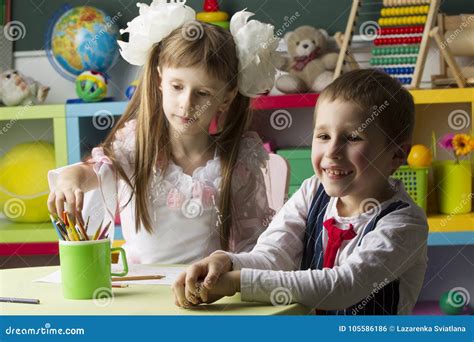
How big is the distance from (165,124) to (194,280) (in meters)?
0.49

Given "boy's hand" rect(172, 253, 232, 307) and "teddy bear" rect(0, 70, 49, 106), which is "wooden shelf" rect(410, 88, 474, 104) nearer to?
"teddy bear" rect(0, 70, 49, 106)

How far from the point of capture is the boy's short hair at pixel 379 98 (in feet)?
2.92

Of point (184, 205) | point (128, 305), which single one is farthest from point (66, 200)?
point (184, 205)

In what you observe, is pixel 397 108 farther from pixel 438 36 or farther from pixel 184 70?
pixel 438 36

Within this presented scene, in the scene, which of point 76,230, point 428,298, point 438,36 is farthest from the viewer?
point 428,298

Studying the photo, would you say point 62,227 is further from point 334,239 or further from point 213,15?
point 213,15

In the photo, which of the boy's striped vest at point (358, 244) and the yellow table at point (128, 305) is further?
the boy's striped vest at point (358, 244)

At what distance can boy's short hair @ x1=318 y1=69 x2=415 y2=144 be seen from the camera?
890 millimetres

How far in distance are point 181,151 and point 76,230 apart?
422mm

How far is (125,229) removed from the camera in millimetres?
1258

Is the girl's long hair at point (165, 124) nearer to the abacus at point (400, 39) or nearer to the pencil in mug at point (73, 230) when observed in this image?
the pencil in mug at point (73, 230)

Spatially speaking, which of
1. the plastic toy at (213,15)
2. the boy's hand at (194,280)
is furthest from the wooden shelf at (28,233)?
the boy's hand at (194,280)

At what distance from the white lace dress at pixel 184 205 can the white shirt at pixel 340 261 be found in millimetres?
261
